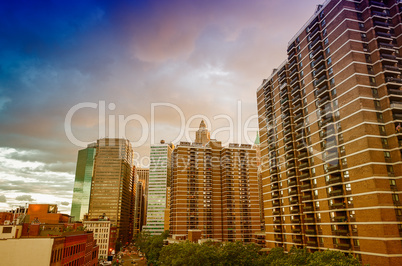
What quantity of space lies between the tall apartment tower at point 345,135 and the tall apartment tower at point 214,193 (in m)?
67.7

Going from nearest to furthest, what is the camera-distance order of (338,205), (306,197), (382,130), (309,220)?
(382,130)
(338,205)
(309,220)
(306,197)

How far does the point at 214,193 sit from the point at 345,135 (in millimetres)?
105226

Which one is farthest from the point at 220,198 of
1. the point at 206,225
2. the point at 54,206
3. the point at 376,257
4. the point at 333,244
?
the point at 376,257

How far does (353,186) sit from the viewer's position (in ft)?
185

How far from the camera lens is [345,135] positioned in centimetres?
5997

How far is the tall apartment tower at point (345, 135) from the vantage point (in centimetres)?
5259

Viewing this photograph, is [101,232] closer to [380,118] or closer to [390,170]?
[390,170]

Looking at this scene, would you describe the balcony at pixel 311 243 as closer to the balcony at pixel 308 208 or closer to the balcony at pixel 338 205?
the balcony at pixel 308 208

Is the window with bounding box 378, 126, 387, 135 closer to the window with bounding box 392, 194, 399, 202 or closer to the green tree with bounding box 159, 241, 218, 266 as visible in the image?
the window with bounding box 392, 194, 399, 202

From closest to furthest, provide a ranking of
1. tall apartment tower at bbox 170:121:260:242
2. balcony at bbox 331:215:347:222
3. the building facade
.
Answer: balcony at bbox 331:215:347:222 → the building facade → tall apartment tower at bbox 170:121:260:242

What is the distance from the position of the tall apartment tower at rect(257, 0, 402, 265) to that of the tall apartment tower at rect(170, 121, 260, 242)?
222ft

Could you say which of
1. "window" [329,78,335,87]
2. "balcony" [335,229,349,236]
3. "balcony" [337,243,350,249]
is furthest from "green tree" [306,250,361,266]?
"window" [329,78,335,87]

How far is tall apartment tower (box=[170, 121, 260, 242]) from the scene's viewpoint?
14599cm

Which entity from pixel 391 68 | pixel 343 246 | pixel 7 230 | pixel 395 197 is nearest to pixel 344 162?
pixel 395 197
